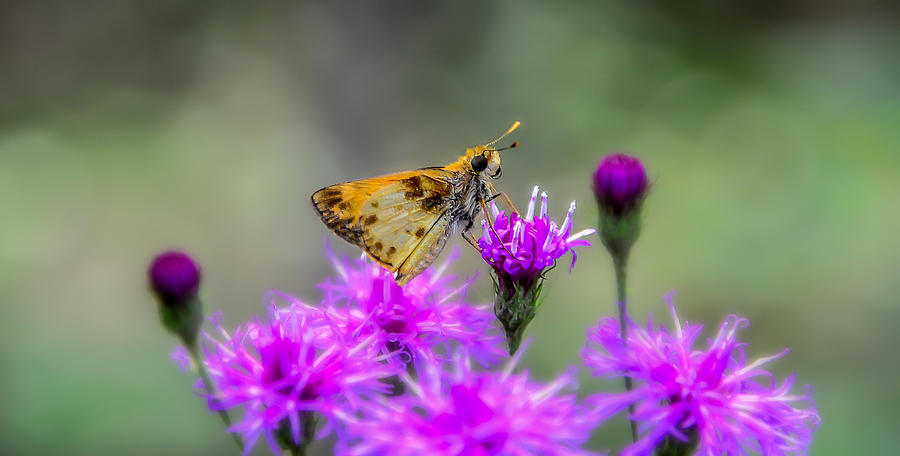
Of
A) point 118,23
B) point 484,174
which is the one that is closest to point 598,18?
point 118,23

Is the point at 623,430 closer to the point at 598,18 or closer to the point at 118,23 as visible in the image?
the point at 598,18

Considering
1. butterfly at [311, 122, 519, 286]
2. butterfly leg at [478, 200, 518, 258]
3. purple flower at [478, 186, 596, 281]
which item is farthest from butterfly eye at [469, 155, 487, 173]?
purple flower at [478, 186, 596, 281]

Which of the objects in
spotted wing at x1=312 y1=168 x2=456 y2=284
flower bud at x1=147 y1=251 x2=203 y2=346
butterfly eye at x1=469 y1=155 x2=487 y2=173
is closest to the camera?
flower bud at x1=147 y1=251 x2=203 y2=346

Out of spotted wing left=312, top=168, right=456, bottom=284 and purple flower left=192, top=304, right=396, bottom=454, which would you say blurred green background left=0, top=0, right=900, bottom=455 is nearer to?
spotted wing left=312, top=168, right=456, bottom=284

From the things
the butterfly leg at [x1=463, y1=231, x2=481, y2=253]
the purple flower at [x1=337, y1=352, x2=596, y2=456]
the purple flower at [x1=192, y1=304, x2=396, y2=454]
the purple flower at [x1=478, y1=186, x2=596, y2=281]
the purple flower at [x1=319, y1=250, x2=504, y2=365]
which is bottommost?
the purple flower at [x1=337, y1=352, x2=596, y2=456]

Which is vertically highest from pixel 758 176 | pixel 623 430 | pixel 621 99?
pixel 621 99

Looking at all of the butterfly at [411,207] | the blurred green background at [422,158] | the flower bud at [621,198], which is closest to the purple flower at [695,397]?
the flower bud at [621,198]
